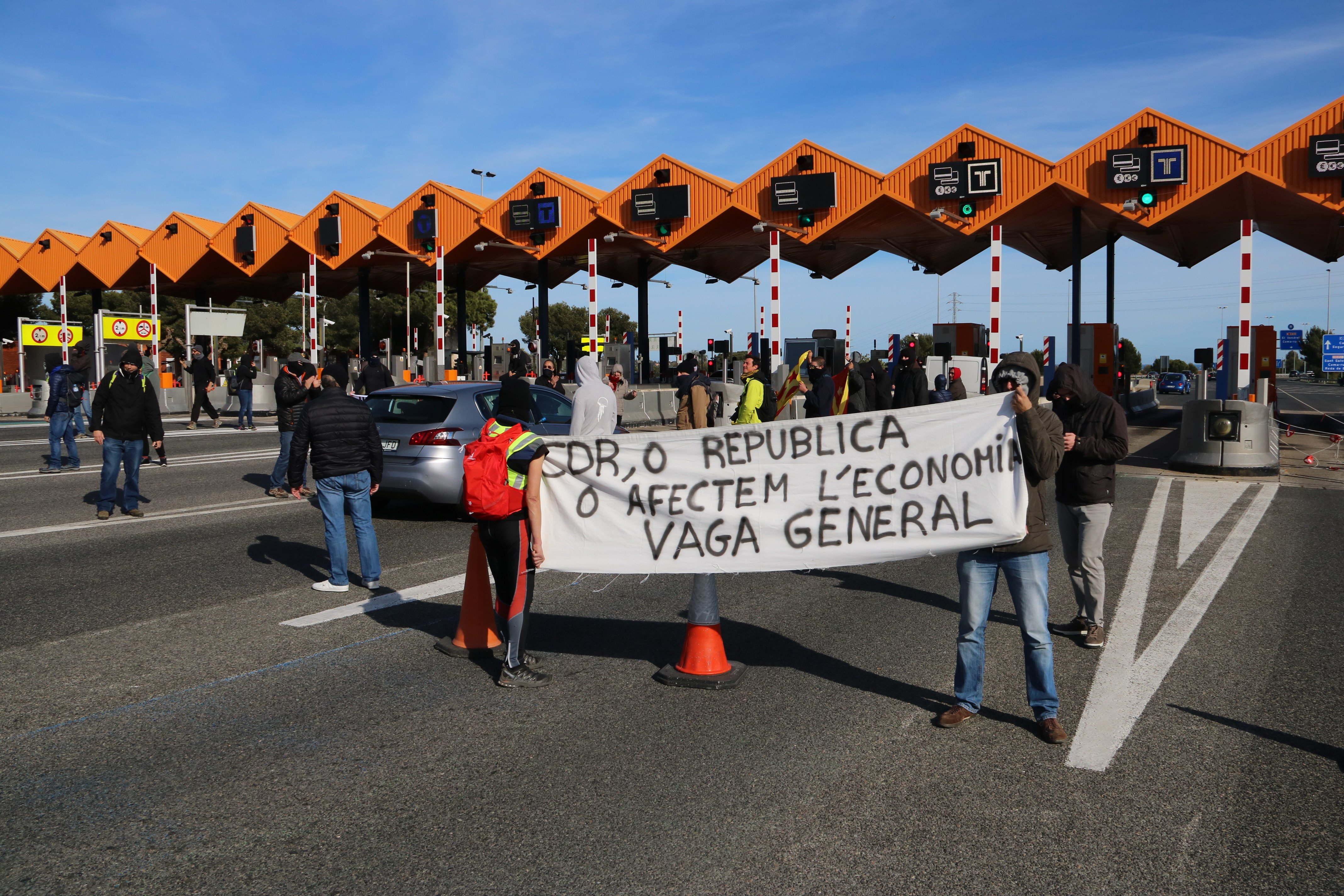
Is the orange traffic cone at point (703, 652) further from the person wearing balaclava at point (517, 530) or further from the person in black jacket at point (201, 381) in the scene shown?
the person in black jacket at point (201, 381)

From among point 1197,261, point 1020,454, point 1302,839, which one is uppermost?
point 1197,261

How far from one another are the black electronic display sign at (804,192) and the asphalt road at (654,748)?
22609 millimetres

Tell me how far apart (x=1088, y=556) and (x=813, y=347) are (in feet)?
78.5

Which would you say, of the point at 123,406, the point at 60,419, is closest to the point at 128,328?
the point at 60,419

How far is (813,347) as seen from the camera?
1191 inches

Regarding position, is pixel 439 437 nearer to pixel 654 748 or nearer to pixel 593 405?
pixel 593 405

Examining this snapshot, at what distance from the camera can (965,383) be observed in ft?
97.8

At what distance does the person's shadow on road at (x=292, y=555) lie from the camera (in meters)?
8.76

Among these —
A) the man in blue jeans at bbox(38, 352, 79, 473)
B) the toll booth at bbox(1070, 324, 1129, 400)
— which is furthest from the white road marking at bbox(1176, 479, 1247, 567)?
the toll booth at bbox(1070, 324, 1129, 400)

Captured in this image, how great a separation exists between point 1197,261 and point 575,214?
22.7 meters

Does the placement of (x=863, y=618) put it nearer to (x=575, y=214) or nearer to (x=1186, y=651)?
(x=1186, y=651)

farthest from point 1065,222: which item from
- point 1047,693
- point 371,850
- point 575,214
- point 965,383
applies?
point 371,850

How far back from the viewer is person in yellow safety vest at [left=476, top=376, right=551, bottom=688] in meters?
5.54

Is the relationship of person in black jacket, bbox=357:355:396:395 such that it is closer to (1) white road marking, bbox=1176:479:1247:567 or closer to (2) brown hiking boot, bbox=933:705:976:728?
(1) white road marking, bbox=1176:479:1247:567
